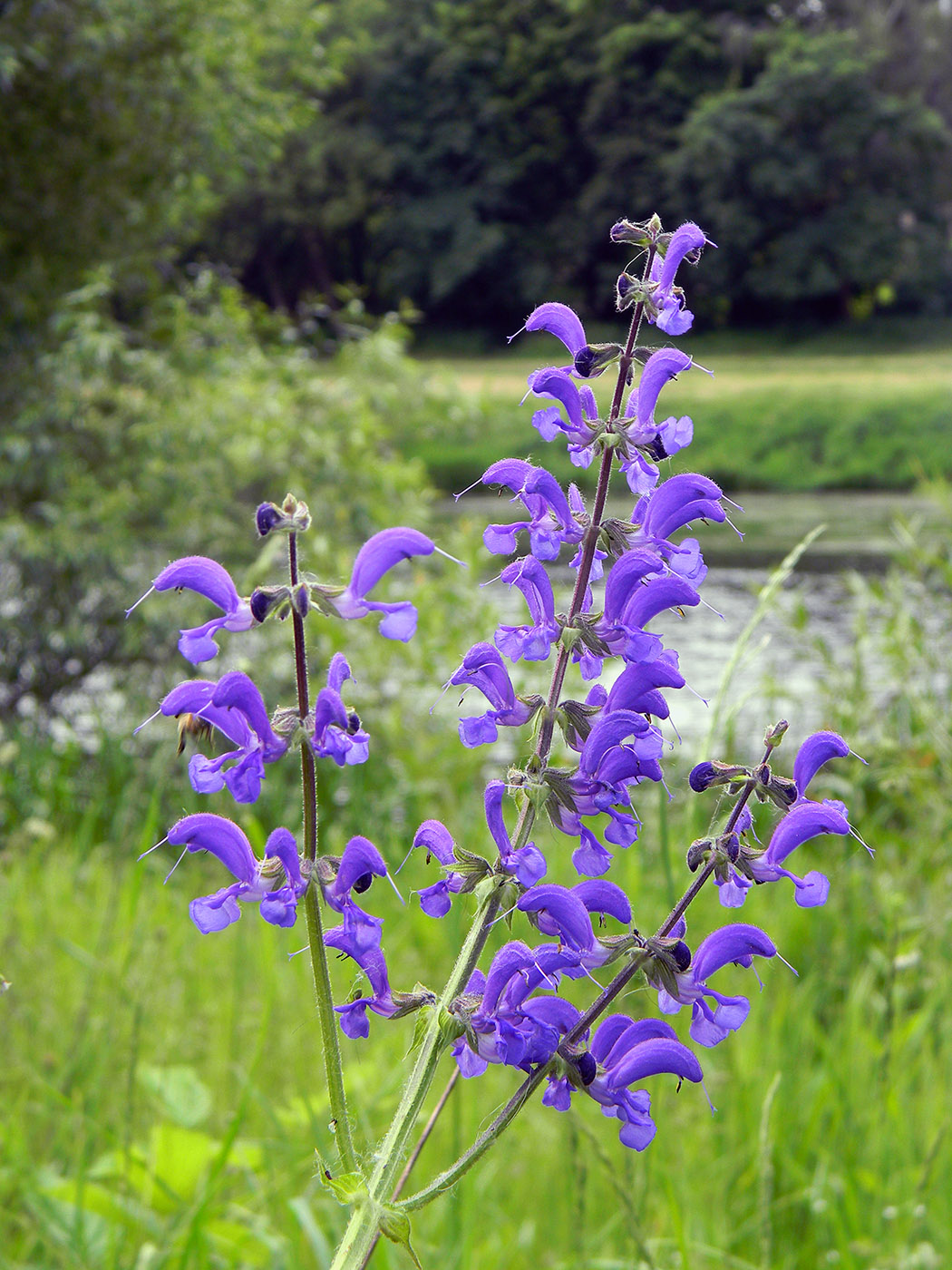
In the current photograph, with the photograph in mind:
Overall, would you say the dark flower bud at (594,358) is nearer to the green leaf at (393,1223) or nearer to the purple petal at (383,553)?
the purple petal at (383,553)

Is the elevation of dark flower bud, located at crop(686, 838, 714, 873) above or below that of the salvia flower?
below

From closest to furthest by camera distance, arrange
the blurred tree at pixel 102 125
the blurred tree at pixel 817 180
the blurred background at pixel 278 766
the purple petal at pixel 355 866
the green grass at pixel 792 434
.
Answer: the purple petal at pixel 355 866 → the blurred background at pixel 278 766 → the blurred tree at pixel 102 125 → the green grass at pixel 792 434 → the blurred tree at pixel 817 180

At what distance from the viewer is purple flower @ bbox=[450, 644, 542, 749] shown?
3.15ft

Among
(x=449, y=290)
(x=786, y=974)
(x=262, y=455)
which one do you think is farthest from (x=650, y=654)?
(x=449, y=290)

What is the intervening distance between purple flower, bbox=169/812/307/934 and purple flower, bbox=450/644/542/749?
6.9 inches

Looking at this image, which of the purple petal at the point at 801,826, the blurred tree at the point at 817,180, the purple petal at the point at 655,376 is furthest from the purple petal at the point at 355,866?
the blurred tree at the point at 817,180

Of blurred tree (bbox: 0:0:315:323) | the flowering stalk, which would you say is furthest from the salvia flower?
blurred tree (bbox: 0:0:315:323)

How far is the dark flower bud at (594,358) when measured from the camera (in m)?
0.97

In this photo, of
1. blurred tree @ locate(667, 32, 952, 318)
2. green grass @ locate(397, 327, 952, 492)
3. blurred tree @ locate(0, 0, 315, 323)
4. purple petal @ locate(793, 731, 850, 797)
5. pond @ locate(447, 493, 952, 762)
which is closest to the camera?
purple petal @ locate(793, 731, 850, 797)

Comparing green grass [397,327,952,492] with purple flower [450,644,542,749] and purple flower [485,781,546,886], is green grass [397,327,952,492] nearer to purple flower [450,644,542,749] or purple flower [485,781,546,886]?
purple flower [450,644,542,749]

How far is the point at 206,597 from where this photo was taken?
981 millimetres

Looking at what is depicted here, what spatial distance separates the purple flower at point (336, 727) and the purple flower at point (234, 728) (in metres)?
0.03

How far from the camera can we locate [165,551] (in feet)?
25.5

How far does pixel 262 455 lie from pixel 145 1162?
5.88 metres
